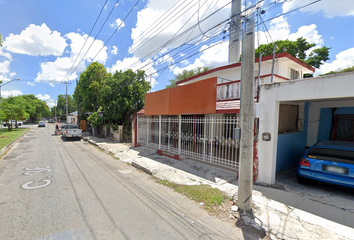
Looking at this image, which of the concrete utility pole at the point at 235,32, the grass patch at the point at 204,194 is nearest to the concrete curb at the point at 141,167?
the grass patch at the point at 204,194

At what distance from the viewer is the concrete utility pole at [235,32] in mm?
4020

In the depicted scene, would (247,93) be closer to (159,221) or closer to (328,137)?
(159,221)

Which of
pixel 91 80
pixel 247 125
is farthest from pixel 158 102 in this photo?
pixel 91 80

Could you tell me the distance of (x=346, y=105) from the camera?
710cm

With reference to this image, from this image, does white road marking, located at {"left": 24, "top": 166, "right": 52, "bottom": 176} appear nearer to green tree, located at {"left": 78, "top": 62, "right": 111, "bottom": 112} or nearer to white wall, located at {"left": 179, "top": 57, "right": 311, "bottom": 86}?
white wall, located at {"left": 179, "top": 57, "right": 311, "bottom": 86}

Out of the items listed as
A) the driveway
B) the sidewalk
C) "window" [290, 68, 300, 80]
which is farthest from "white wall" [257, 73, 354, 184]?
"window" [290, 68, 300, 80]

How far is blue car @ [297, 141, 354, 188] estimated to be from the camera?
3969mm

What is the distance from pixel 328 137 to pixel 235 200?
22.5ft

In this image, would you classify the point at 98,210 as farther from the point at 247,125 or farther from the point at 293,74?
the point at 293,74

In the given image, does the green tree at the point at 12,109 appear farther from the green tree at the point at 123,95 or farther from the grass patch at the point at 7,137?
the green tree at the point at 123,95

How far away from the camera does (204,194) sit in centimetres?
430

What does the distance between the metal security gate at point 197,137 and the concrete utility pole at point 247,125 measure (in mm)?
1442

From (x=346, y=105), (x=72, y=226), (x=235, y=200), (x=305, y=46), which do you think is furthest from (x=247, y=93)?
(x=305, y=46)

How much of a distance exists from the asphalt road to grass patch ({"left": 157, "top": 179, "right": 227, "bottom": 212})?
219 millimetres
